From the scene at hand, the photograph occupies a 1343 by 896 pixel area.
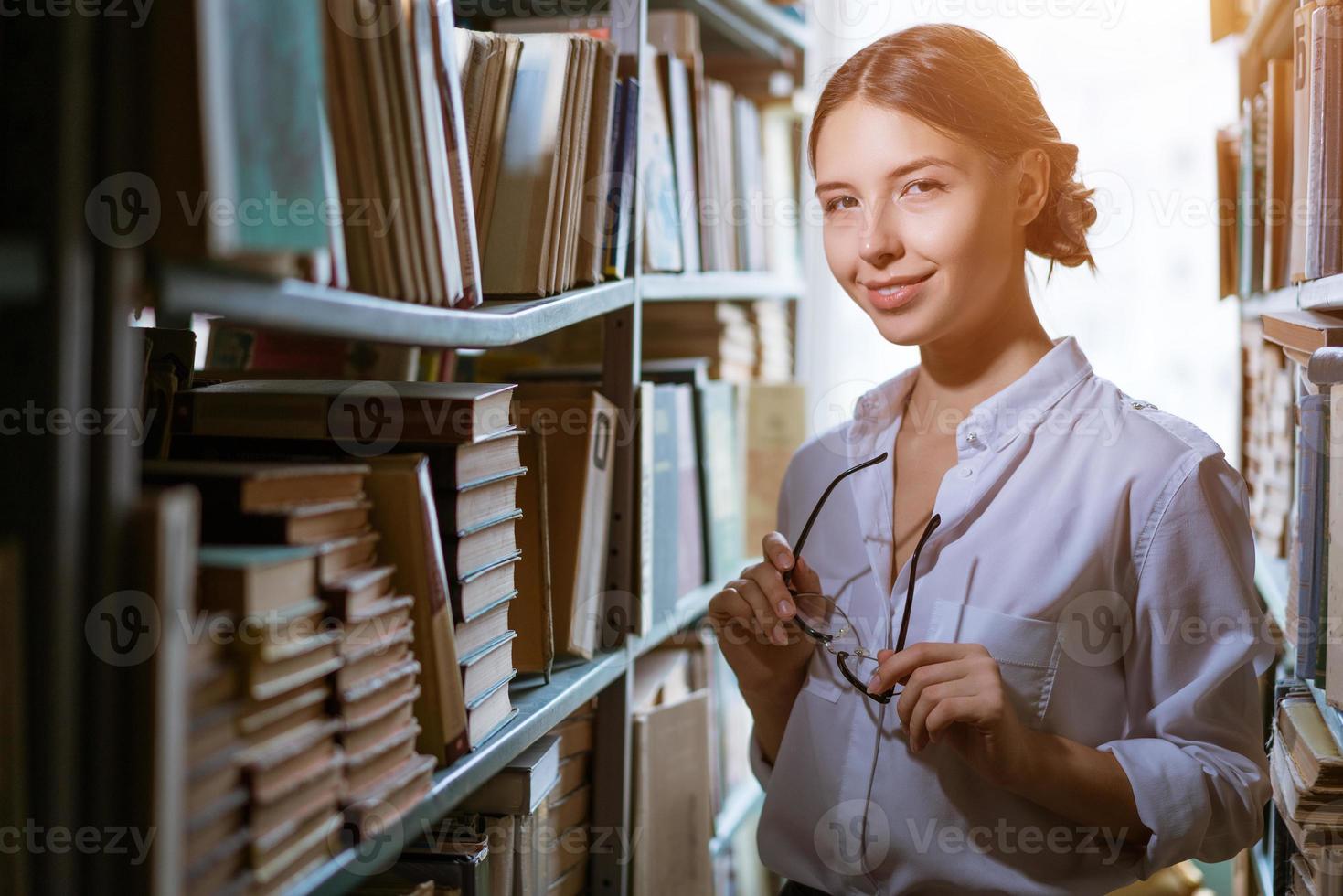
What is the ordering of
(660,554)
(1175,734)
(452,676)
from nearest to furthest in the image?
(452,676), (1175,734), (660,554)

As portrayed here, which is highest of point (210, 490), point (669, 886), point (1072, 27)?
point (1072, 27)

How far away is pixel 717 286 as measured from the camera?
1.96m

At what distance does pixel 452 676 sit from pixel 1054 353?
2.55 ft

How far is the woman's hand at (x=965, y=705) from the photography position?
103 centimetres

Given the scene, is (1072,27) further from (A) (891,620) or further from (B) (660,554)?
(A) (891,620)

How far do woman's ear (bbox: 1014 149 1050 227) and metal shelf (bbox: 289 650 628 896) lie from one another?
30.0 inches

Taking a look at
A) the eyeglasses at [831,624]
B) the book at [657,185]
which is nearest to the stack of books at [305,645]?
the eyeglasses at [831,624]

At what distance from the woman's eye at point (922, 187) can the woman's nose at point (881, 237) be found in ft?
0.09

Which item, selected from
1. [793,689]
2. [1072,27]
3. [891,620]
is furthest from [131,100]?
[1072,27]

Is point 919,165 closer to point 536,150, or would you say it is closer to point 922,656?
point 536,150

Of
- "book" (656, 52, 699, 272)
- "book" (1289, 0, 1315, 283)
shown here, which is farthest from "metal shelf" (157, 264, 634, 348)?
"book" (1289, 0, 1315, 283)

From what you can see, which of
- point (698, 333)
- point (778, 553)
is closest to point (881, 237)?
point (778, 553)

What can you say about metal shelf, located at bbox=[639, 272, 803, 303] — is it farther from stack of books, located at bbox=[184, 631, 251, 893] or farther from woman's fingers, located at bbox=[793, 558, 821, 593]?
stack of books, located at bbox=[184, 631, 251, 893]

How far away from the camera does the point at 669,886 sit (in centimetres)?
174
